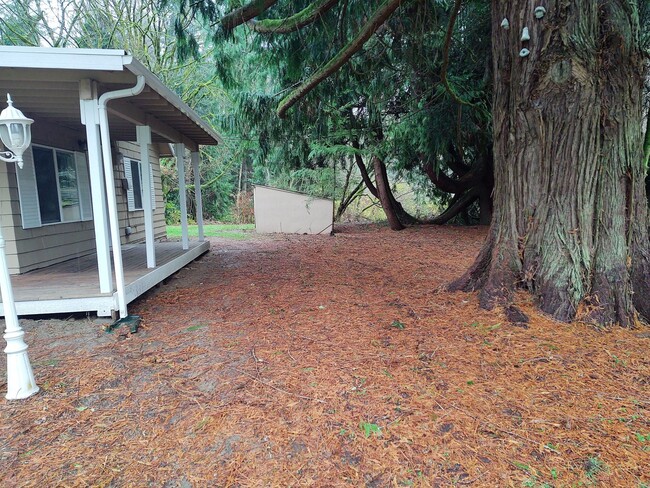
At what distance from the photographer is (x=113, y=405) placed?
234 cm

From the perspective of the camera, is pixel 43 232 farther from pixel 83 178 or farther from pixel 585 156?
pixel 585 156

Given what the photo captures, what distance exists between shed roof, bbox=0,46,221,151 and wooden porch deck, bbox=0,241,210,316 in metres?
1.97

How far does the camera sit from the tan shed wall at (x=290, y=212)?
11953mm

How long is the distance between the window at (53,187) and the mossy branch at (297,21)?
3684 millimetres

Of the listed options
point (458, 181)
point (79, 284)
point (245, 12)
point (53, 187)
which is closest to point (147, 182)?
A: point (79, 284)

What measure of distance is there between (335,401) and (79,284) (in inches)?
137

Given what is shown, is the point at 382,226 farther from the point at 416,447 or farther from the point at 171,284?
the point at 416,447

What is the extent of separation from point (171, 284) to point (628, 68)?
5.61 meters

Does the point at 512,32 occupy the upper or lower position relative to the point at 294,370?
upper

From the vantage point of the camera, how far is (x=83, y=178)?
662cm

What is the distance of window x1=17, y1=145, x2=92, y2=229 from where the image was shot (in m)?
5.26

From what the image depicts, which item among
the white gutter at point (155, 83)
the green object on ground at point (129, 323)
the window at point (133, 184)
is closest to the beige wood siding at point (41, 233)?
the window at point (133, 184)

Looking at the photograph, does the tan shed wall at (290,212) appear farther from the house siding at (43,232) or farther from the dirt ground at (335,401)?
the dirt ground at (335,401)

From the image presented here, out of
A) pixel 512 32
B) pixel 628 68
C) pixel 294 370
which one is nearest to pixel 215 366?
pixel 294 370
